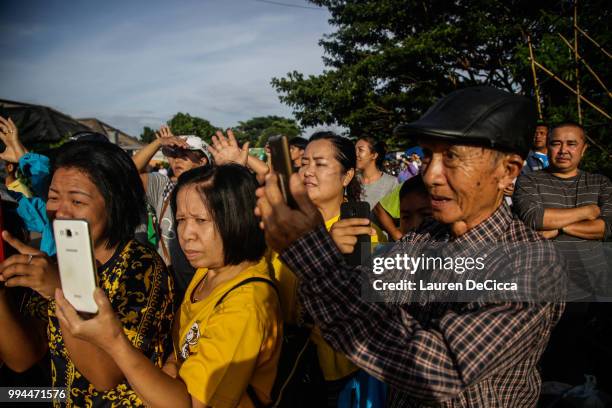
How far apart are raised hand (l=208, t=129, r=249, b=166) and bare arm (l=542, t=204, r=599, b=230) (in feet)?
6.58

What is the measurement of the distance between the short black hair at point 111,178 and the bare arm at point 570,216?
2506 millimetres

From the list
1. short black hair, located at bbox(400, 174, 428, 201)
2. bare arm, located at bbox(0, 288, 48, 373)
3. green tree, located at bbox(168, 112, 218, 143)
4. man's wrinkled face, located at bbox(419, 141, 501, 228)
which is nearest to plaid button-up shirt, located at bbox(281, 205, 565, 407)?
man's wrinkled face, located at bbox(419, 141, 501, 228)

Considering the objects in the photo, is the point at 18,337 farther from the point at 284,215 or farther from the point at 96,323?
the point at 284,215

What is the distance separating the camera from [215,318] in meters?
1.39

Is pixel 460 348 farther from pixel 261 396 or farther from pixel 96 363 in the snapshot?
pixel 96 363

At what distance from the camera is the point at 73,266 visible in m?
1.06

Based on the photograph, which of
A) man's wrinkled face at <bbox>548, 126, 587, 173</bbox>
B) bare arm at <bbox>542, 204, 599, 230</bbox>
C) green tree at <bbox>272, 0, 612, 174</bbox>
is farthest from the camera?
green tree at <bbox>272, 0, 612, 174</bbox>

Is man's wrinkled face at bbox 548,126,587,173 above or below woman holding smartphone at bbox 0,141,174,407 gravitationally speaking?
above

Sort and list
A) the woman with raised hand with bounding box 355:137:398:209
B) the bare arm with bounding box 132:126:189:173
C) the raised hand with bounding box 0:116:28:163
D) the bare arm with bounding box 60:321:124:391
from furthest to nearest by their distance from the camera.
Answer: the woman with raised hand with bounding box 355:137:398:209, the bare arm with bounding box 132:126:189:173, the raised hand with bounding box 0:116:28:163, the bare arm with bounding box 60:321:124:391

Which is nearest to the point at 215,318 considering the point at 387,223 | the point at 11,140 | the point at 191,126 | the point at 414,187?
the point at 414,187

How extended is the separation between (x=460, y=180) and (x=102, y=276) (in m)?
1.31

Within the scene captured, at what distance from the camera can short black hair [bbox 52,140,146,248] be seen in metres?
1.69

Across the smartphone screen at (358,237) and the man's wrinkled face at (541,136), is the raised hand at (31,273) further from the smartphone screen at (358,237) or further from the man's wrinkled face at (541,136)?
the man's wrinkled face at (541,136)

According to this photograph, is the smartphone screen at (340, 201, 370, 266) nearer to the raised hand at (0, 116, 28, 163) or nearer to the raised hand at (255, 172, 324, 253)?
the raised hand at (255, 172, 324, 253)
